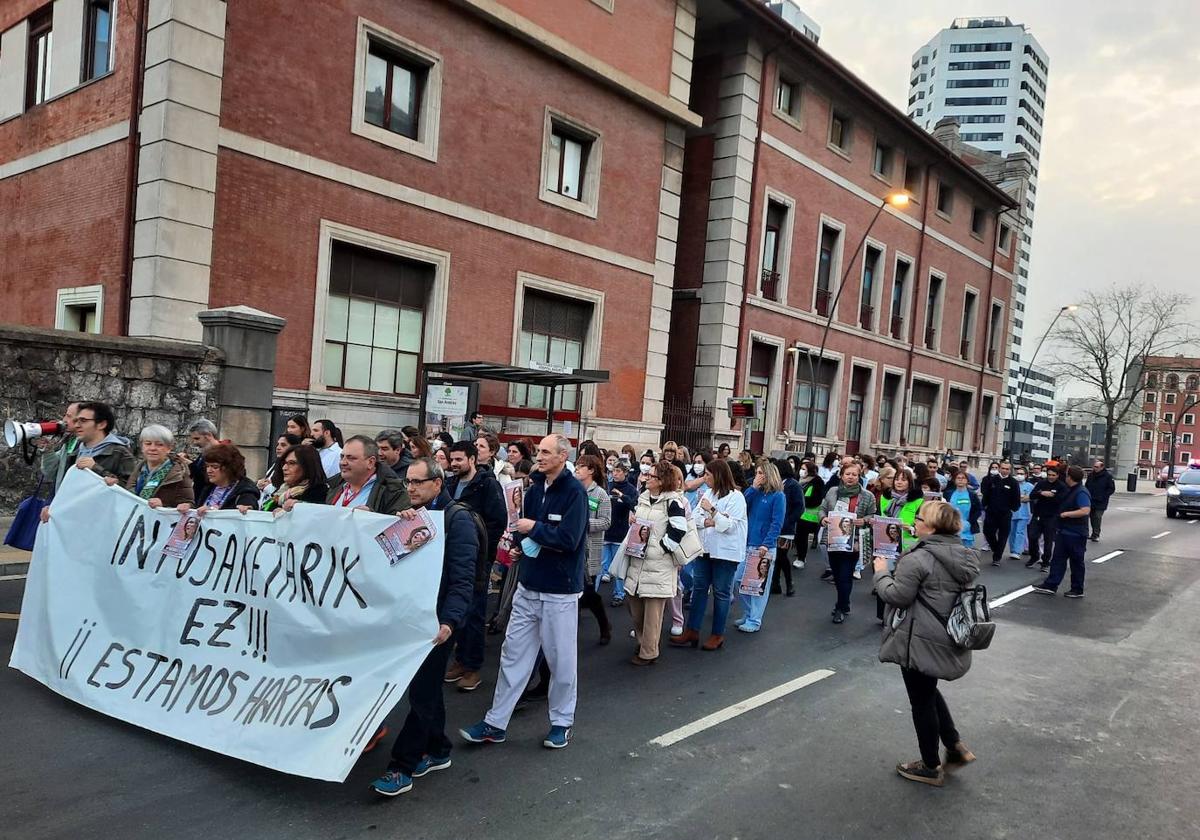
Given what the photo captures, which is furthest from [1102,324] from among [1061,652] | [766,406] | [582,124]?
[1061,652]

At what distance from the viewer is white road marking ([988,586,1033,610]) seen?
1085cm

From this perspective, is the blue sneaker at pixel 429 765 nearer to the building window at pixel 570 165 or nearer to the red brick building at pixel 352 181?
the red brick building at pixel 352 181

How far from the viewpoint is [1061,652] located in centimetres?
839

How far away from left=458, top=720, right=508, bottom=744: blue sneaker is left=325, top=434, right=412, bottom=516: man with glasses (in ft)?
4.61

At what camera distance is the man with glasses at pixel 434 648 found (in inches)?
170

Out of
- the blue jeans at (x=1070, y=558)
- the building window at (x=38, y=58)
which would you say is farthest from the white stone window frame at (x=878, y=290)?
the building window at (x=38, y=58)

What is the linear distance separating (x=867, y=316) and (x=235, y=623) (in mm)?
28439

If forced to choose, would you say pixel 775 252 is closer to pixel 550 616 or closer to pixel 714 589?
pixel 714 589

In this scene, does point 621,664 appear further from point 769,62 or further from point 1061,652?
point 769,62

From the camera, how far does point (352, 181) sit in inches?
579

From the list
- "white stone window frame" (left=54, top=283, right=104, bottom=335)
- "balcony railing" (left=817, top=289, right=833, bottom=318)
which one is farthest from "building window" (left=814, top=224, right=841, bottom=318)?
"white stone window frame" (left=54, top=283, right=104, bottom=335)

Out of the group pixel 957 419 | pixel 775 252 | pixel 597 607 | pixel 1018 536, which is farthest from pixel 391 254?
pixel 957 419

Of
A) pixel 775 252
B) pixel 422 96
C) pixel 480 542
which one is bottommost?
pixel 480 542

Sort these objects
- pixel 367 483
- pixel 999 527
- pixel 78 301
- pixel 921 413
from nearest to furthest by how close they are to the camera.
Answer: pixel 367 483
pixel 78 301
pixel 999 527
pixel 921 413
